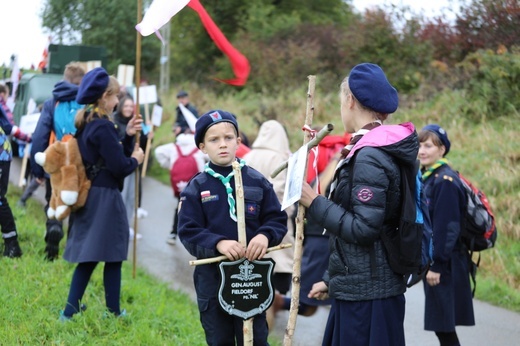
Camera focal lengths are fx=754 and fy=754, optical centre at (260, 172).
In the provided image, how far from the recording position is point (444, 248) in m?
5.24

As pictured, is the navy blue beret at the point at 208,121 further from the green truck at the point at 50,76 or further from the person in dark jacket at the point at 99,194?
the green truck at the point at 50,76

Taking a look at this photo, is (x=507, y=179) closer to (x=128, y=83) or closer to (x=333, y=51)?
(x=128, y=83)

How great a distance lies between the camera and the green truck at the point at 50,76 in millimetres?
13539

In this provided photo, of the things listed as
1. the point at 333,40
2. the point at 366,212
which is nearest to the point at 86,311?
the point at 366,212

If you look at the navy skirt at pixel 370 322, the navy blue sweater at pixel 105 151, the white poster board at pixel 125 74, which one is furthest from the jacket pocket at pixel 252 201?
the white poster board at pixel 125 74

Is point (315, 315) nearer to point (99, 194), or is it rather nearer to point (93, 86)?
point (99, 194)

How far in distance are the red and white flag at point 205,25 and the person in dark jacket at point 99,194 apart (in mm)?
1007

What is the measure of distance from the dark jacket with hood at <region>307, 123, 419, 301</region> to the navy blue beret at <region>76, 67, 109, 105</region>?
2565 mm

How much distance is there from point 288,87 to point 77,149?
17.0 metres

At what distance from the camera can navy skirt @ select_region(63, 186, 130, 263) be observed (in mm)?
5711

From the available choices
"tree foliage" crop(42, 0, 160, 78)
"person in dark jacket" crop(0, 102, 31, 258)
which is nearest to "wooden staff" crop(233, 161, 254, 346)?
"person in dark jacket" crop(0, 102, 31, 258)

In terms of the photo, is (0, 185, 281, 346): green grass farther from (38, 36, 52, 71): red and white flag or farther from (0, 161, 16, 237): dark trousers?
(38, 36, 52, 71): red and white flag

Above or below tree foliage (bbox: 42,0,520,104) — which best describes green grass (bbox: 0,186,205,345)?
below

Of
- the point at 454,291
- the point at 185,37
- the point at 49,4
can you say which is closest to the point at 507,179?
the point at 454,291
